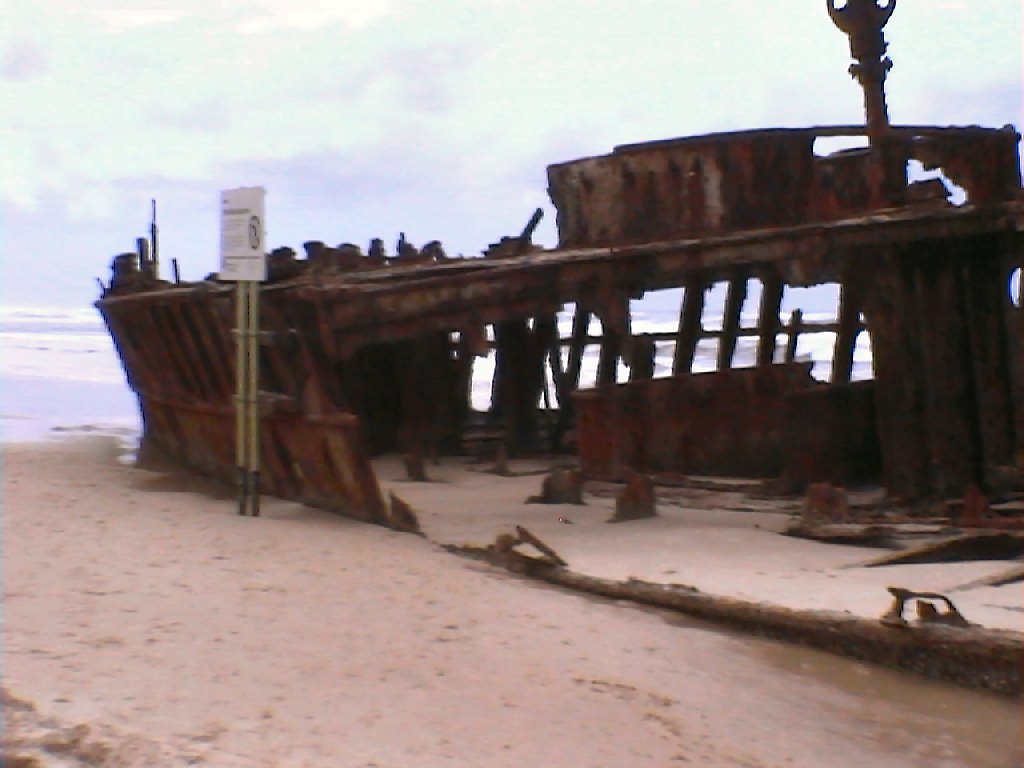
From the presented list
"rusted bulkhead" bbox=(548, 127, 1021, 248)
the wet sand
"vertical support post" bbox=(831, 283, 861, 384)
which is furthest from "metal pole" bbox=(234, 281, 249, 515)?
"vertical support post" bbox=(831, 283, 861, 384)

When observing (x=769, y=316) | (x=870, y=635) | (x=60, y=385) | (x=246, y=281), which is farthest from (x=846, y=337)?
(x=60, y=385)

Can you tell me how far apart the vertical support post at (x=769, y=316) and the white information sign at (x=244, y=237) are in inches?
257

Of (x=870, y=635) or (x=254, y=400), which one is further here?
(x=254, y=400)

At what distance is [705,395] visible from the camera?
1005 cm

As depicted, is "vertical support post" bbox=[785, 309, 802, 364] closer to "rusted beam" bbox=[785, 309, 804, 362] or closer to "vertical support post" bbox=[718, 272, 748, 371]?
"rusted beam" bbox=[785, 309, 804, 362]

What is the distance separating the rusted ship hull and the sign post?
211 mm

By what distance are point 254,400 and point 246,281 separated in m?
0.68

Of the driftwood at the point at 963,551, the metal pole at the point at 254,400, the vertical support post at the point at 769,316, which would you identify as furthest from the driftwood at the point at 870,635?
the vertical support post at the point at 769,316

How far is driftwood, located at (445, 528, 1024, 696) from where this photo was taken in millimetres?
4711

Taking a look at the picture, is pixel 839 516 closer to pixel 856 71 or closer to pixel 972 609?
pixel 972 609

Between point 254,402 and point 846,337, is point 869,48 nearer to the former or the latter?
point 846,337

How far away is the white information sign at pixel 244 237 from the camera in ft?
25.3

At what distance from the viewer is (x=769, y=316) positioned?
531 inches

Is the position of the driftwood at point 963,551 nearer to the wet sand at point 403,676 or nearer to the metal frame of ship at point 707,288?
the metal frame of ship at point 707,288
